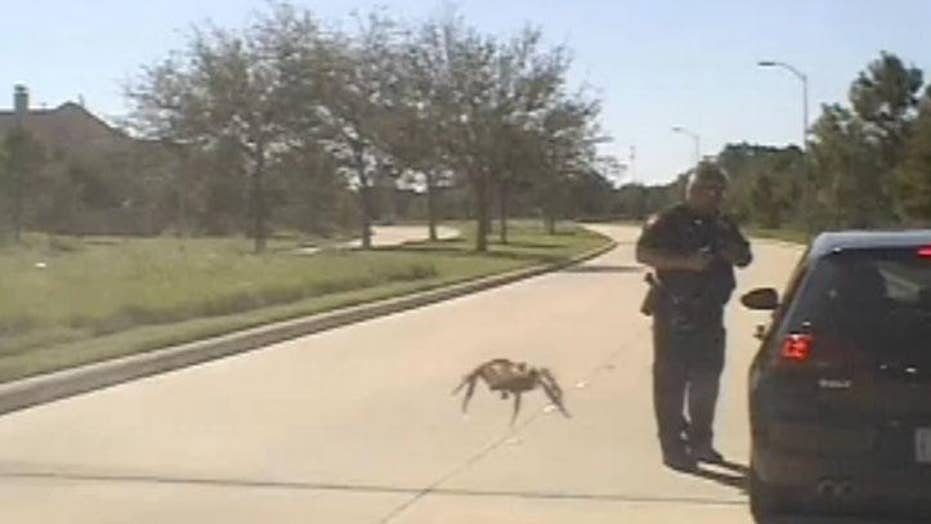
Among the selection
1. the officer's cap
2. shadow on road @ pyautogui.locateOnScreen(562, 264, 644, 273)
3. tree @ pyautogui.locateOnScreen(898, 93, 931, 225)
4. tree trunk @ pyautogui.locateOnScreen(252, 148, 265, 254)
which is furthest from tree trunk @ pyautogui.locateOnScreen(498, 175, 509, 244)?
the officer's cap

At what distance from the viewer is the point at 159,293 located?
23812 millimetres

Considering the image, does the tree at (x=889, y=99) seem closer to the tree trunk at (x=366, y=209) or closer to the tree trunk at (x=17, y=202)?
the tree trunk at (x=366, y=209)

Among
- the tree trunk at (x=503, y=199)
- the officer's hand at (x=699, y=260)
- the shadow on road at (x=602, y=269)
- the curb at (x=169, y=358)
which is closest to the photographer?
the officer's hand at (x=699, y=260)

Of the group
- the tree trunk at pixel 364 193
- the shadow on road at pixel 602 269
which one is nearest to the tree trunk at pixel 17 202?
the tree trunk at pixel 364 193

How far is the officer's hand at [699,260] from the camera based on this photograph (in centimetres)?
1045

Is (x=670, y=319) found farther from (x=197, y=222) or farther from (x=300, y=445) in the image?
(x=197, y=222)

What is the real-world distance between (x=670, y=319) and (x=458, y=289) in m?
23.2

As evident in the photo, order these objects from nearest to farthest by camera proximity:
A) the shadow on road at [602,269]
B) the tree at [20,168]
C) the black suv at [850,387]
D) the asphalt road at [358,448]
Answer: the black suv at [850,387] → the asphalt road at [358,448] → the shadow on road at [602,269] → the tree at [20,168]

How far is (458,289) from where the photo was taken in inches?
1326

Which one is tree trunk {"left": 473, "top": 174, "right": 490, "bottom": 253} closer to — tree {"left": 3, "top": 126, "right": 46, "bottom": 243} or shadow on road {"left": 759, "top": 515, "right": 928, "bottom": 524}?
tree {"left": 3, "top": 126, "right": 46, "bottom": 243}

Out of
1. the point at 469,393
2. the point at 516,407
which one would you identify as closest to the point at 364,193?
the point at 469,393

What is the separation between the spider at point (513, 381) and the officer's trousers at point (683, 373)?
9.74 ft

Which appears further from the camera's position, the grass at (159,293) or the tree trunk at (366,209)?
the tree trunk at (366,209)

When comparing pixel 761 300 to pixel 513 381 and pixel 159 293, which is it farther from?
pixel 159 293
